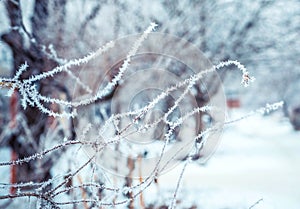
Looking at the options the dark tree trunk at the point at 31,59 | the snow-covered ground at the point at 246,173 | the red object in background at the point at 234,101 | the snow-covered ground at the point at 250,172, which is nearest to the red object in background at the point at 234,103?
the red object in background at the point at 234,101

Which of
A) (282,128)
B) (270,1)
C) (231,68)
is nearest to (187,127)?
(231,68)

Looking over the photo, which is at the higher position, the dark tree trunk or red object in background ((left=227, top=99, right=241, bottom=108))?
red object in background ((left=227, top=99, right=241, bottom=108))

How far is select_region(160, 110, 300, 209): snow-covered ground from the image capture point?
368cm

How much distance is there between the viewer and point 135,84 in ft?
11.3

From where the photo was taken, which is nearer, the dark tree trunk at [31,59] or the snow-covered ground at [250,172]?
the dark tree trunk at [31,59]

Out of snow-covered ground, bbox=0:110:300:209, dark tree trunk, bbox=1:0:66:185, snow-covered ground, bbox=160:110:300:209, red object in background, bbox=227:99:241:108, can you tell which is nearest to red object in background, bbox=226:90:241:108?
red object in background, bbox=227:99:241:108

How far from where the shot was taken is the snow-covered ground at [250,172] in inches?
145

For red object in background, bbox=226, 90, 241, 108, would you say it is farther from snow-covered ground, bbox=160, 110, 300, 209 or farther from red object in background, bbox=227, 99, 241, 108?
snow-covered ground, bbox=160, 110, 300, 209

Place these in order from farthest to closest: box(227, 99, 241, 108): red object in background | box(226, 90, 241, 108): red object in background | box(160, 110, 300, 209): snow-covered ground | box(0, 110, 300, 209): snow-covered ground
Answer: box(227, 99, 241, 108): red object in background < box(226, 90, 241, 108): red object in background < box(160, 110, 300, 209): snow-covered ground < box(0, 110, 300, 209): snow-covered ground

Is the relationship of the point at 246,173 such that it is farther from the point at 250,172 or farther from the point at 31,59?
the point at 31,59

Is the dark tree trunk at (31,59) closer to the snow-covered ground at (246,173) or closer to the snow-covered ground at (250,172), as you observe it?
the snow-covered ground at (246,173)

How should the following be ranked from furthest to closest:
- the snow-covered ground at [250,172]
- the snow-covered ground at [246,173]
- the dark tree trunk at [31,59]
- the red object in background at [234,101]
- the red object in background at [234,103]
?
1. the red object in background at [234,103]
2. the red object in background at [234,101]
3. the snow-covered ground at [250,172]
4. the snow-covered ground at [246,173]
5. the dark tree trunk at [31,59]

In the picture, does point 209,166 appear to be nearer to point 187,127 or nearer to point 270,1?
point 187,127

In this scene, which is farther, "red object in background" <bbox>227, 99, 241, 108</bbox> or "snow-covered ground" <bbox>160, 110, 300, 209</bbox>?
"red object in background" <bbox>227, 99, 241, 108</bbox>
